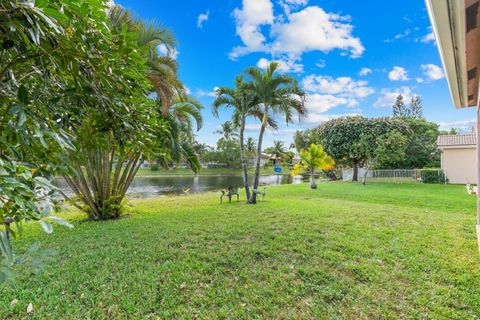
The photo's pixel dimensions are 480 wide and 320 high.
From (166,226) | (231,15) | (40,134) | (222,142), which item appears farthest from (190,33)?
(222,142)

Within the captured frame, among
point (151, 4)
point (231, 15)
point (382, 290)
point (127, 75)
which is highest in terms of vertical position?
point (231, 15)

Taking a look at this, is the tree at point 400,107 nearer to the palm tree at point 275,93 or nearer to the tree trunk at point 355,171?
the tree trunk at point 355,171

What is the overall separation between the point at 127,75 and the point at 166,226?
4.27m

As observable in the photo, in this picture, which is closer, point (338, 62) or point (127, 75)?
point (127, 75)

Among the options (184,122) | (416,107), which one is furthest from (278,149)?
(184,122)

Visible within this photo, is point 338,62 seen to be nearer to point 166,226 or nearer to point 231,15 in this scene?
point 231,15

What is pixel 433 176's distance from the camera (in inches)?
623

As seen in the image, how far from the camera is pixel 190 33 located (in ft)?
32.0

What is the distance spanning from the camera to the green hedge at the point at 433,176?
613 inches

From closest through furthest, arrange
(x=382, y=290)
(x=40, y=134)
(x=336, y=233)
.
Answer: (x=40, y=134) < (x=382, y=290) < (x=336, y=233)

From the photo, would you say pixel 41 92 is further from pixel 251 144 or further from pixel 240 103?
pixel 251 144

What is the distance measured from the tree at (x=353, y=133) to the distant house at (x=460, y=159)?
283 centimetres

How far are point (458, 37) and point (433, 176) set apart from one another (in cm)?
1761

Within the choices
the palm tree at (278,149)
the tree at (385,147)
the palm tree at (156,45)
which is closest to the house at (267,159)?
the palm tree at (278,149)
